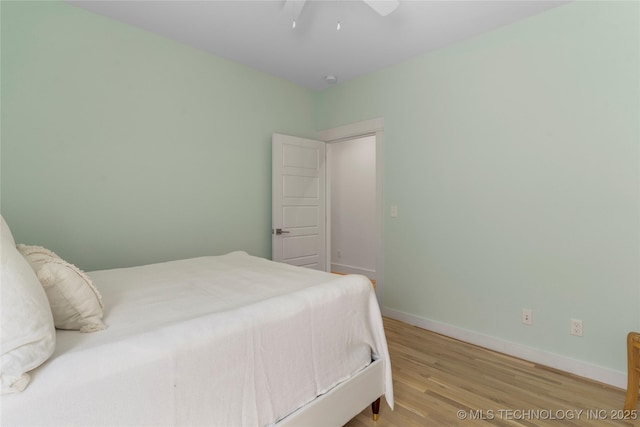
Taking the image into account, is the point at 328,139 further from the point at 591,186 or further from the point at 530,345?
the point at 530,345

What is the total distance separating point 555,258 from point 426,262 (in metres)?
1.03

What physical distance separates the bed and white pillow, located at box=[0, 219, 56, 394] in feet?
0.14

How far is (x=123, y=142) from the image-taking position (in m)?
2.54

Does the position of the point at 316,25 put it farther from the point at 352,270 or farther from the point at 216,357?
the point at 352,270

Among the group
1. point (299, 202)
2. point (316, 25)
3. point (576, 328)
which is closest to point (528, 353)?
point (576, 328)

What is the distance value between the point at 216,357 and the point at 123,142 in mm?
2230

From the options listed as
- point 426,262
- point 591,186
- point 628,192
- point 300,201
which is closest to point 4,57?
point 300,201

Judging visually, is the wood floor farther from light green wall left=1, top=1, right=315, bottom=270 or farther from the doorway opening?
the doorway opening

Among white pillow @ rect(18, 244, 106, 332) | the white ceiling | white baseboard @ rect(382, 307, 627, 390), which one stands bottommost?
white baseboard @ rect(382, 307, 627, 390)

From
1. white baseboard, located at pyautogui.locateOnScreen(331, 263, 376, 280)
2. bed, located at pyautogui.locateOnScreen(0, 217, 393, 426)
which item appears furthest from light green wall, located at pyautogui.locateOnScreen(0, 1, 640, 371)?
white baseboard, located at pyautogui.locateOnScreen(331, 263, 376, 280)

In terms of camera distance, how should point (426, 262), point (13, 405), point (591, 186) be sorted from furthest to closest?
1. point (426, 262)
2. point (591, 186)
3. point (13, 405)

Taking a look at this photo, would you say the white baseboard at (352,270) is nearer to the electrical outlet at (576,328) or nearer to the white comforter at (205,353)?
the electrical outlet at (576,328)

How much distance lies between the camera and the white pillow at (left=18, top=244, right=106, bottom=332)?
1110 millimetres

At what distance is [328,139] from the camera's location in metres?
3.91
